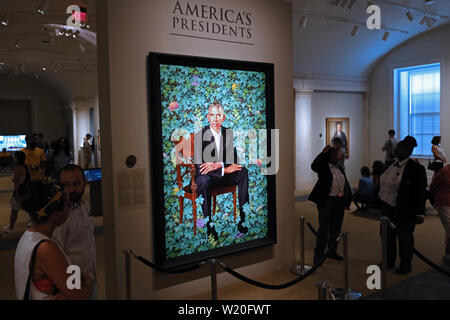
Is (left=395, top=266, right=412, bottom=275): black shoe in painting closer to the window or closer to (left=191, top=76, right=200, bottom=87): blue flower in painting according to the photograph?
(left=191, top=76, right=200, bottom=87): blue flower in painting

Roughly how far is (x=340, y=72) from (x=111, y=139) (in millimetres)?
11414

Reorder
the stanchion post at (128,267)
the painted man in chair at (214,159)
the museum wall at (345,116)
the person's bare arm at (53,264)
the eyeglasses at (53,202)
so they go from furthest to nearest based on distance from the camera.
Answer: the museum wall at (345,116), the painted man in chair at (214,159), the stanchion post at (128,267), the eyeglasses at (53,202), the person's bare arm at (53,264)

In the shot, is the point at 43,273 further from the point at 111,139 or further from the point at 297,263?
the point at 297,263

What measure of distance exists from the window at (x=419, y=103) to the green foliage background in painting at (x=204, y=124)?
10451mm

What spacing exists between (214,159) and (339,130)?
34.1 feet

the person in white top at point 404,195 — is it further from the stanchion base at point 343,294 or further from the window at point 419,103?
the window at point 419,103

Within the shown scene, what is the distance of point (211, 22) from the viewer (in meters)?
4.97

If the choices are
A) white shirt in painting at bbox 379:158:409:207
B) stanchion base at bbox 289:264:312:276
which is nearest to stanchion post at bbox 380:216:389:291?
white shirt in painting at bbox 379:158:409:207

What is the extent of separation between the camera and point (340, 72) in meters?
14.0

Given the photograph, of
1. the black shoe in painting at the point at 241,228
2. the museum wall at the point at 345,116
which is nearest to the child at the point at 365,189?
the museum wall at the point at 345,116

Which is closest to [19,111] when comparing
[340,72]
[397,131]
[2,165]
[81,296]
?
[2,165]

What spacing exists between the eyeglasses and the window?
13.6 metres

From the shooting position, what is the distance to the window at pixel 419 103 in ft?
44.4

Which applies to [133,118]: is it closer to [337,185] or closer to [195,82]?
[195,82]
